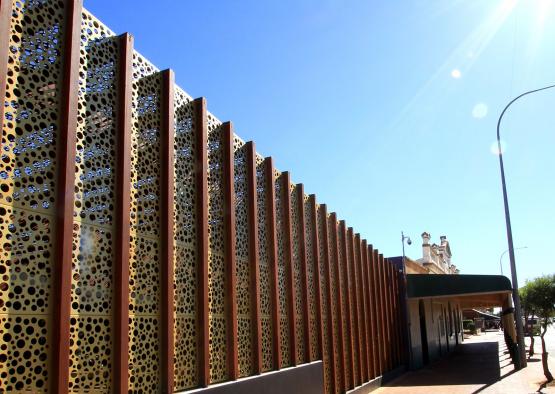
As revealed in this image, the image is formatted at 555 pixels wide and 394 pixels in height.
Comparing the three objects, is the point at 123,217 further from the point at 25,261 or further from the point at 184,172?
the point at 184,172

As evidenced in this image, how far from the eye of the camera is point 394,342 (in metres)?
21.5

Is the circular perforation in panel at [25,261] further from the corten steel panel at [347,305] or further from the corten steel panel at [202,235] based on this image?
the corten steel panel at [347,305]

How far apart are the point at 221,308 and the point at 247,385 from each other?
4.28ft

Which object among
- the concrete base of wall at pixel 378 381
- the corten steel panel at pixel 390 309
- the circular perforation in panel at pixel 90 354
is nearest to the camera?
the circular perforation in panel at pixel 90 354

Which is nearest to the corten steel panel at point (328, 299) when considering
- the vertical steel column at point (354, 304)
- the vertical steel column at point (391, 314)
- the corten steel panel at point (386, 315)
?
the vertical steel column at point (354, 304)

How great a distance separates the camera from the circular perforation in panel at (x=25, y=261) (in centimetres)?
507

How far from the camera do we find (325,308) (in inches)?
563

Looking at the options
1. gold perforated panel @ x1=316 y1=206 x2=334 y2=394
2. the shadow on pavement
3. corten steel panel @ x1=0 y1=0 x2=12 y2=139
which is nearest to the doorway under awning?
the shadow on pavement

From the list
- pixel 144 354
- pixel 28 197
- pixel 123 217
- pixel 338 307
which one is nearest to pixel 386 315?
pixel 338 307

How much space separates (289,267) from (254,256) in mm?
2046

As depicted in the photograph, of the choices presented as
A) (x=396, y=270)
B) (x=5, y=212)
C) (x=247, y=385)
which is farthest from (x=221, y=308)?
(x=396, y=270)

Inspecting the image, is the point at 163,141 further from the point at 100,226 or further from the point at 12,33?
the point at 12,33

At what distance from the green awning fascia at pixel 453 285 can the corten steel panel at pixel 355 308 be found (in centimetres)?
749

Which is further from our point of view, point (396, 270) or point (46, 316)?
point (396, 270)
